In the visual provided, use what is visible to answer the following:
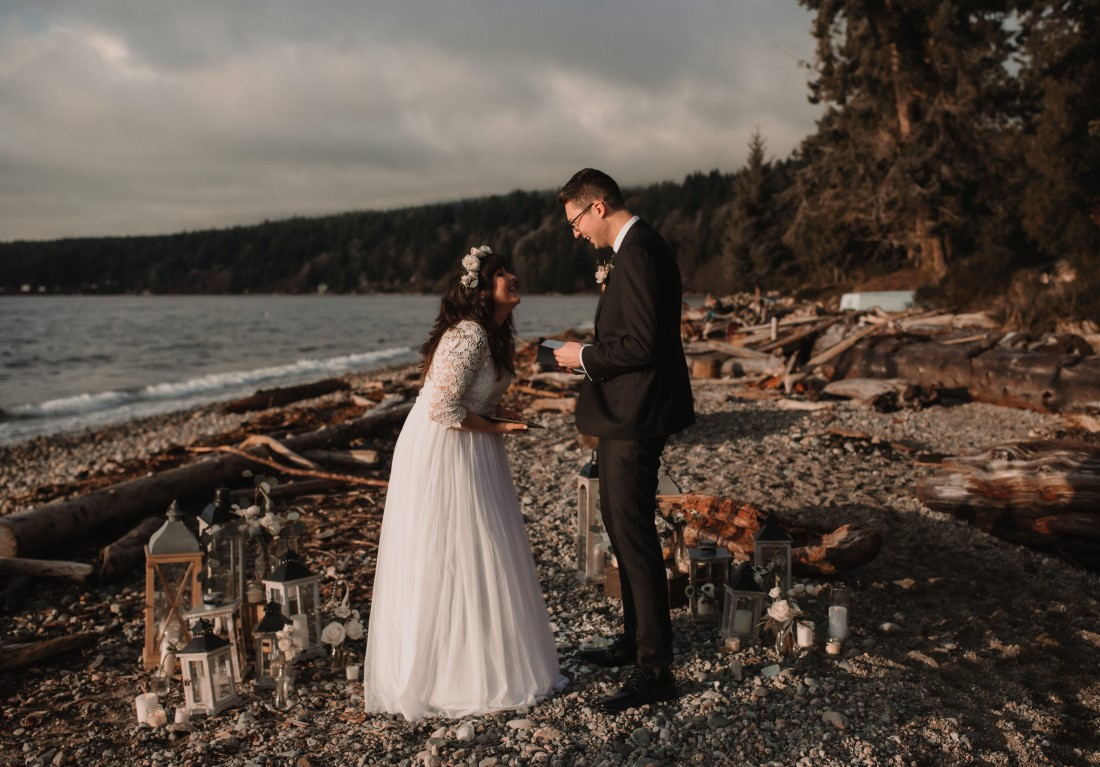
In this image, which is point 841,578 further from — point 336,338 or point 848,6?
point 336,338

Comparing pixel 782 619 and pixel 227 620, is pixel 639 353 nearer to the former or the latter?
pixel 782 619

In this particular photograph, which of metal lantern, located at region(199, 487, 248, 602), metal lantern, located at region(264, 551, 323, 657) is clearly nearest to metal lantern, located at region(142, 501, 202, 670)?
metal lantern, located at region(199, 487, 248, 602)

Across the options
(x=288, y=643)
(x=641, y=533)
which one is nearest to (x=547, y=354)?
(x=641, y=533)

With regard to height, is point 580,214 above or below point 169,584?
above

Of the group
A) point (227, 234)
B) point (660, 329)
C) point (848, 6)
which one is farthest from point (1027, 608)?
point (227, 234)

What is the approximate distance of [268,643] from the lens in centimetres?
455

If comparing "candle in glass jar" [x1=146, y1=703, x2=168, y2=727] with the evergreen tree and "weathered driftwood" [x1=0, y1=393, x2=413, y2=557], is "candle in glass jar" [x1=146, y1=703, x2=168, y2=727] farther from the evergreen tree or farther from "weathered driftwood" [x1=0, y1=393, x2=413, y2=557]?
the evergreen tree

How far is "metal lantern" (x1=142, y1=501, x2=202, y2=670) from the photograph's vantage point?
15.4ft

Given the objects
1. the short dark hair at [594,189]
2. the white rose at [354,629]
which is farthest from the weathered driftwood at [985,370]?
the white rose at [354,629]

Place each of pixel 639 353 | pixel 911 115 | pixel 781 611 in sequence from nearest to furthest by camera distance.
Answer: pixel 639 353
pixel 781 611
pixel 911 115

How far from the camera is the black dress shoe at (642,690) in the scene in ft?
13.3

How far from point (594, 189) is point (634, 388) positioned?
1.07m

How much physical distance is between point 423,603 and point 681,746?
1.47 meters

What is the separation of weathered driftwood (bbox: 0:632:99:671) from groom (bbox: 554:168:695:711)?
12.1 ft
